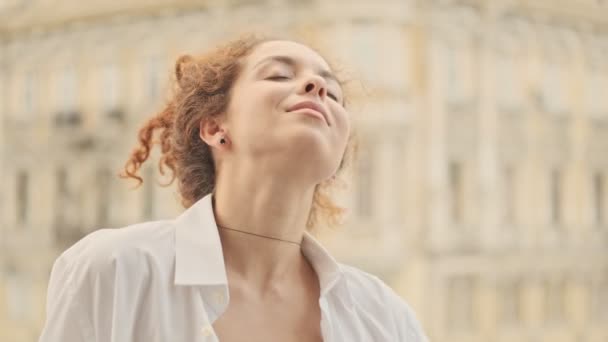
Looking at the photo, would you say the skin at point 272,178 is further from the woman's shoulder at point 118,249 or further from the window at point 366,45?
the window at point 366,45

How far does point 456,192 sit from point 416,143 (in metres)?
0.43

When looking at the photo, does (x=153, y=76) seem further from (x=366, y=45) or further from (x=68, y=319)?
(x=68, y=319)

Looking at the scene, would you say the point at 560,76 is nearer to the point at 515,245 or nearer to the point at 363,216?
the point at 515,245

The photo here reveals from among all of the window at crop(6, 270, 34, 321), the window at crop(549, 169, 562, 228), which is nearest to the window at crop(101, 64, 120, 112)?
the window at crop(6, 270, 34, 321)

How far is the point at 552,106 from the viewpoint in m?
5.40

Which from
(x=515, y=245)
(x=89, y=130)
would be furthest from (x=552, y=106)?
(x=89, y=130)

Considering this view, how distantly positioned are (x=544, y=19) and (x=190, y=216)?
15.8 feet

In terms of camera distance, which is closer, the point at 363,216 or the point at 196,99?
the point at 196,99

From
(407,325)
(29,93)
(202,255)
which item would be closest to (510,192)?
(29,93)

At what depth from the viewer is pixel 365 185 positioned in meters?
4.61

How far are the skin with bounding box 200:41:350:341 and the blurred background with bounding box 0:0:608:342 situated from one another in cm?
359

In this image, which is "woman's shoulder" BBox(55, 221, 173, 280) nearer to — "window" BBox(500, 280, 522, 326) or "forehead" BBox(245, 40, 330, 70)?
"forehead" BBox(245, 40, 330, 70)

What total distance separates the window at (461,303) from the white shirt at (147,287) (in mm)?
4403

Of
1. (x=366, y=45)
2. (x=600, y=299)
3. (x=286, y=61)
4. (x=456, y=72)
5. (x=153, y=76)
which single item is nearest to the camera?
(x=286, y=61)
